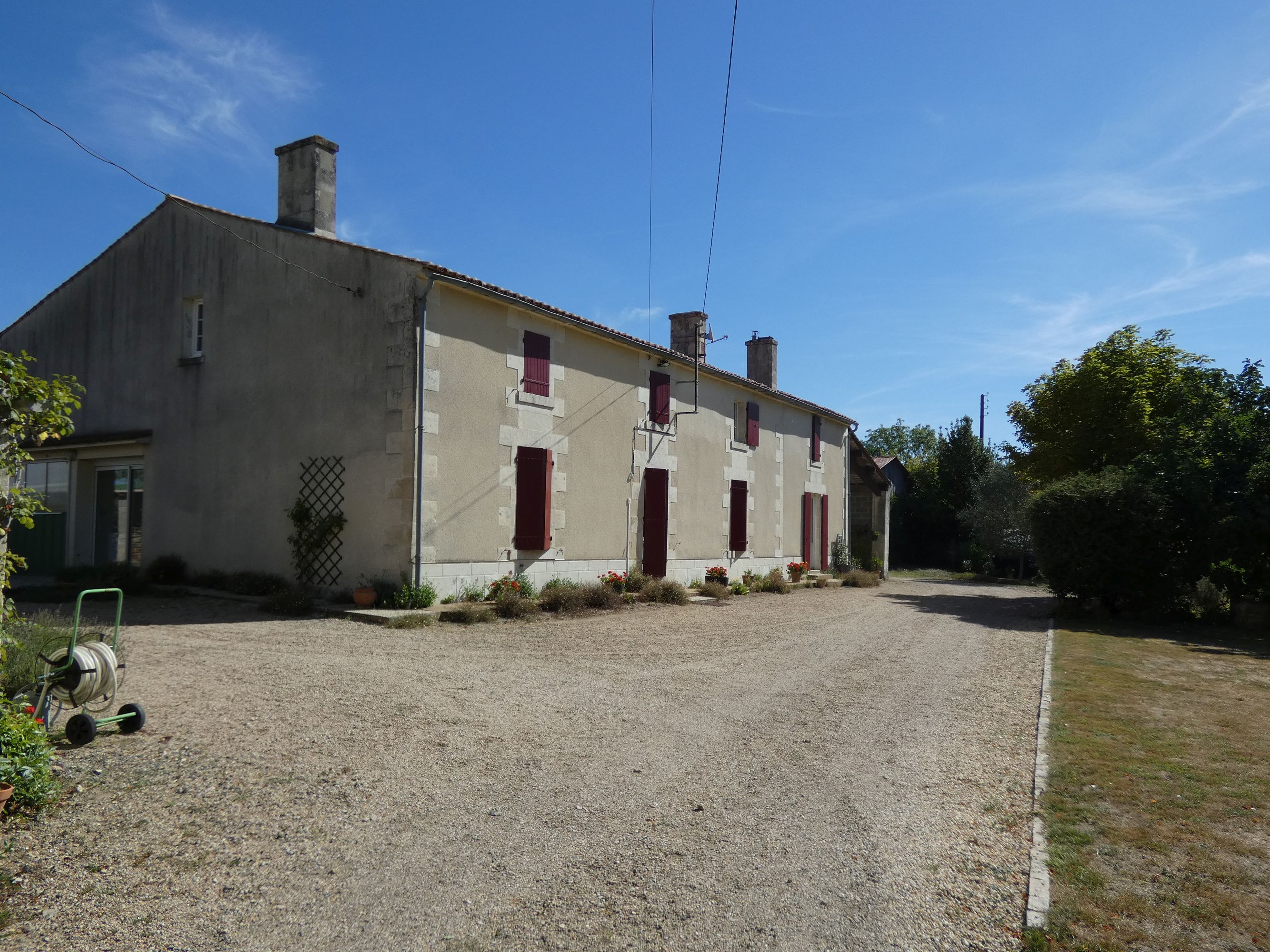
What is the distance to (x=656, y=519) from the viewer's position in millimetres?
15234

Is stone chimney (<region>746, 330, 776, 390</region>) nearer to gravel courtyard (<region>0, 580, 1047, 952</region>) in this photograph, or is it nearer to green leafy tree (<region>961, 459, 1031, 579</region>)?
green leafy tree (<region>961, 459, 1031, 579</region>)

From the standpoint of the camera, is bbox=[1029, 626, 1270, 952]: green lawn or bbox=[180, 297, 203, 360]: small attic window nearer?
bbox=[1029, 626, 1270, 952]: green lawn

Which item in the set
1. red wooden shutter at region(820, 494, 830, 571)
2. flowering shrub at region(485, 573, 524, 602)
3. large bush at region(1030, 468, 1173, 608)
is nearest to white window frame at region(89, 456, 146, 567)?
flowering shrub at region(485, 573, 524, 602)

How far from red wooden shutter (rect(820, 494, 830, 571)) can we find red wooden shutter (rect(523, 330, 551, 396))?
37.0 feet

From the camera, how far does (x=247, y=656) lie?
734 centimetres

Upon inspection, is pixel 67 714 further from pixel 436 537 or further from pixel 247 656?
pixel 436 537

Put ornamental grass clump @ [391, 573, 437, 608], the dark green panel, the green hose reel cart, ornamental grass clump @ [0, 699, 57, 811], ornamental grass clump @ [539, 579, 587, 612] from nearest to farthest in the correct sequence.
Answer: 1. ornamental grass clump @ [0, 699, 57, 811]
2. the green hose reel cart
3. ornamental grass clump @ [391, 573, 437, 608]
4. ornamental grass clump @ [539, 579, 587, 612]
5. the dark green panel

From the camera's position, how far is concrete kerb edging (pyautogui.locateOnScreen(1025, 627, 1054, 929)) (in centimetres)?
299

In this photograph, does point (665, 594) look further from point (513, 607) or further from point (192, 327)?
point (192, 327)

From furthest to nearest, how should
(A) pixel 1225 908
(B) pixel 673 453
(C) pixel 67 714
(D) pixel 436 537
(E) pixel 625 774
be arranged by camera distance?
(B) pixel 673 453
(D) pixel 436 537
(C) pixel 67 714
(E) pixel 625 774
(A) pixel 1225 908

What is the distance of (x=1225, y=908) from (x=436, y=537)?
30.6 ft

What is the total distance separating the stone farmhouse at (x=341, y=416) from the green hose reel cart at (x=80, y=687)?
6002mm

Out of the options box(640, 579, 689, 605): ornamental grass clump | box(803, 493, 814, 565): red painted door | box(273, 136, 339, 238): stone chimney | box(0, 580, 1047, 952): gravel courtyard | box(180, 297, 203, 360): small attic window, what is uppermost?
box(273, 136, 339, 238): stone chimney

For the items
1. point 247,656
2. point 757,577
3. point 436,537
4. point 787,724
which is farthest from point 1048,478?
point 247,656
